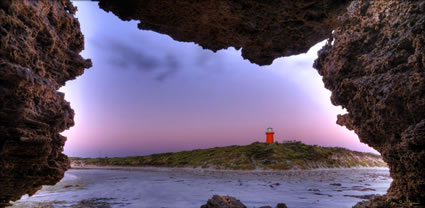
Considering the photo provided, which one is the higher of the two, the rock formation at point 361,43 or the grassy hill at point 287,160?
the rock formation at point 361,43

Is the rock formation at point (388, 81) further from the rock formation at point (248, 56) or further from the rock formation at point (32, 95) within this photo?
the rock formation at point (32, 95)

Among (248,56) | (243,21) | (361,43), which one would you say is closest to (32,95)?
(243,21)

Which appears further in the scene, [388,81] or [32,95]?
[388,81]

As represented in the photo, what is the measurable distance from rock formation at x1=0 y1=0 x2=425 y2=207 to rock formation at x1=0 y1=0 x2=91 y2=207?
1cm

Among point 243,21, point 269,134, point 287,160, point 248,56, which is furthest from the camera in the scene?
point 269,134

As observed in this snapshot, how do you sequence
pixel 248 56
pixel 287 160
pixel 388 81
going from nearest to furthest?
pixel 388 81
pixel 248 56
pixel 287 160

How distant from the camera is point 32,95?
146 inches

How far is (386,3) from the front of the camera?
6477 mm

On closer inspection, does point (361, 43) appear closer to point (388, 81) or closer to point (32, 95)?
point (388, 81)

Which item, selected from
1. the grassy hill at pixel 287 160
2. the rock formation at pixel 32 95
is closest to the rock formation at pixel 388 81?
the rock formation at pixel 32 95

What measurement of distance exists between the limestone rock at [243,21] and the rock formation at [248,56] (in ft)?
0.07

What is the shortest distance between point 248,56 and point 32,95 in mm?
4974

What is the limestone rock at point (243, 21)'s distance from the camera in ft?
14.9

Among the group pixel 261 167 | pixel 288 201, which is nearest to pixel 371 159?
pixel 261 167
